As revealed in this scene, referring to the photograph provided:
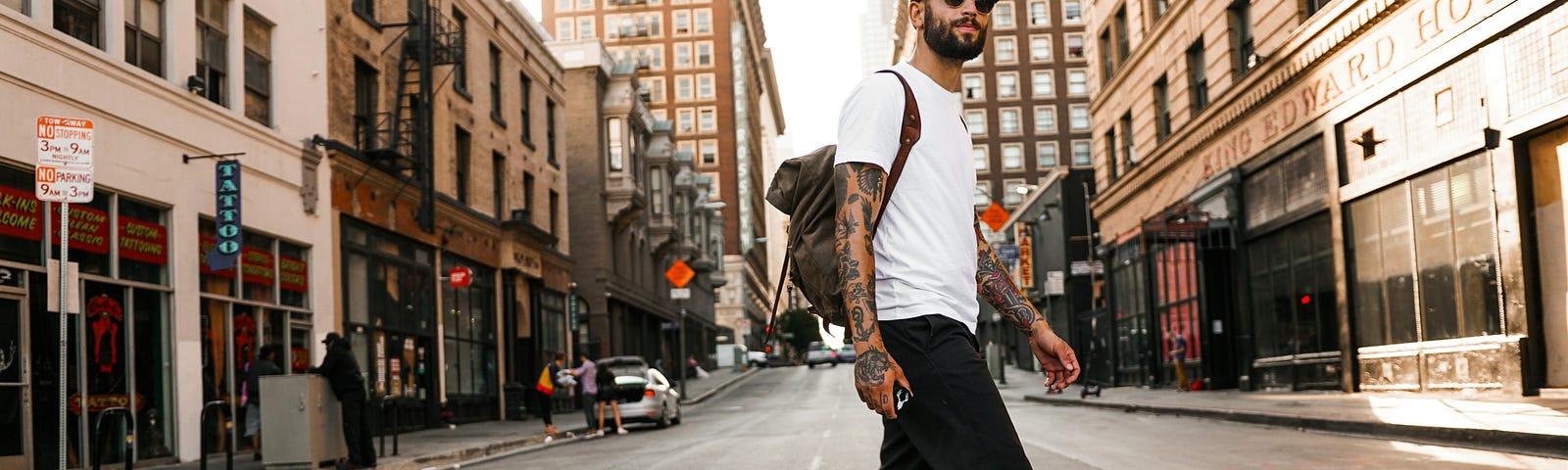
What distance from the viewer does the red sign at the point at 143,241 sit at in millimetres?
15180

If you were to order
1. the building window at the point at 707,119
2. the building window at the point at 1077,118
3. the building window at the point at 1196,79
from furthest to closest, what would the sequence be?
the building window at the point at 707,119, the building window at the point at 1077,118, the building window at the point at 1196,79

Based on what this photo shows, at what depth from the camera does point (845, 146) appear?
3457 mm

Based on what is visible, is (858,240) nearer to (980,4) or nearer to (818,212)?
(818,212)

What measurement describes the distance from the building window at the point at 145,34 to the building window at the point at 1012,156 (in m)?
78.8

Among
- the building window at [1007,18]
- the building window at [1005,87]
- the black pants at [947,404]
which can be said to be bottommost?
the black pants at [947,404]

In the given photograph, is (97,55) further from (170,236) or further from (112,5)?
(170,236)

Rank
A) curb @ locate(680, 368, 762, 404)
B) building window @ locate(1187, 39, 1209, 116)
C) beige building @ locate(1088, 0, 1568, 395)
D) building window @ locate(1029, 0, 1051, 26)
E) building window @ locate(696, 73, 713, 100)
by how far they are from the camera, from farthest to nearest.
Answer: building window @ locate(696, 73, 713, 100) → building window @ locate(1029, 0, 1051, 26) → curb @ locate(680, 368, 762, 404) → building window @ locate(1187, 39, 1209, 116) → beige building @ locate(1088, 0, 1568, 395)

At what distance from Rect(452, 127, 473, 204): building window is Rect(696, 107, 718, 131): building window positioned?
69.4 metres

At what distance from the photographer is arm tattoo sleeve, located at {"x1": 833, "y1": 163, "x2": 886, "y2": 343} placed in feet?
10.8

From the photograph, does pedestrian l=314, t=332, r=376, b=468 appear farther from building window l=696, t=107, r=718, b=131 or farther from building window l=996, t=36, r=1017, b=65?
building window l=696, t=107, r=718, b=131

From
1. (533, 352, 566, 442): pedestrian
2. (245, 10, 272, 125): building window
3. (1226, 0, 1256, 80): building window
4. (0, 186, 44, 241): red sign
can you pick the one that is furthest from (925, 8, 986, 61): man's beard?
(1226, 0, 1256, 80): building window

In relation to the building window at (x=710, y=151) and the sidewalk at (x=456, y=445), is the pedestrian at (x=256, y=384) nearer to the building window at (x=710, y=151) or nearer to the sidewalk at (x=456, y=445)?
the sidewalk at (x=456, y=445)

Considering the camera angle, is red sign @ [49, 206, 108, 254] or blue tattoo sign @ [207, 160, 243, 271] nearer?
red sign @ [49, 206, 108, 254]

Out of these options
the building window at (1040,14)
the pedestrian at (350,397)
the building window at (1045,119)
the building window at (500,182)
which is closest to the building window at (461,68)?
the building window at (500,182)
